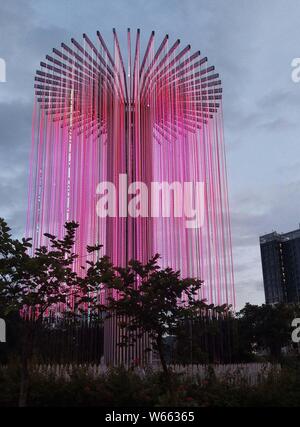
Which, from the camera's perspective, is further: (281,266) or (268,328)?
(281,266)

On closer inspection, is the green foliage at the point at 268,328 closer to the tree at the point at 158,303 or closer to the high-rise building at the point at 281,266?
the tree at the point at 158,303

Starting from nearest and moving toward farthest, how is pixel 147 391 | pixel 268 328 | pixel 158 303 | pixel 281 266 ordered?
pixel 147 391, pixel 158 303, pixel 268 328, pixel 281 266

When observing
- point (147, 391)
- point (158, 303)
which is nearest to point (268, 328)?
point (158, 303)

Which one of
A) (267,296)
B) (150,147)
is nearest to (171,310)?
(150,147)

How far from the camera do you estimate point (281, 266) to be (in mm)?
117688

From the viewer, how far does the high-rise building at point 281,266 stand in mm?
113312

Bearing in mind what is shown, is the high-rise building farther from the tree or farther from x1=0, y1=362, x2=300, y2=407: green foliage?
x1=0, y1=362, x2=300, y2=407: green foliage

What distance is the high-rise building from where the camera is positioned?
372 feet

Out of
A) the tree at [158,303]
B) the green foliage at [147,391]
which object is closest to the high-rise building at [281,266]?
the tree at [158,303]

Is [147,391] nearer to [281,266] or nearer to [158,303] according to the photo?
[158,303]

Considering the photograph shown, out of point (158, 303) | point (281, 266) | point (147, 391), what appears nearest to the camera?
point (147, 391)

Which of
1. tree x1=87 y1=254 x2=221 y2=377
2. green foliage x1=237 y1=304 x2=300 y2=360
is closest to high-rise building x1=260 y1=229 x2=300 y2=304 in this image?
green foliage x1=237 y1=304 x2=300 y2=360
